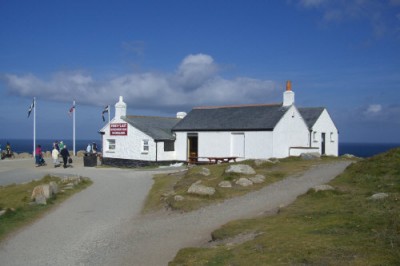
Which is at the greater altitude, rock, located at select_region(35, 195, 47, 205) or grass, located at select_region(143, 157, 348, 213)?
grass, located at select_region(143, 157, 348, 213)

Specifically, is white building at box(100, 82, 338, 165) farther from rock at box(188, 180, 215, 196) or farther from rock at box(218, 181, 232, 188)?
rock at box(188, 180, 215, 196)

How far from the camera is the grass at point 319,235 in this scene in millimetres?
8750

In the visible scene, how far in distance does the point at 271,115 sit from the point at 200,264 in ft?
91.1

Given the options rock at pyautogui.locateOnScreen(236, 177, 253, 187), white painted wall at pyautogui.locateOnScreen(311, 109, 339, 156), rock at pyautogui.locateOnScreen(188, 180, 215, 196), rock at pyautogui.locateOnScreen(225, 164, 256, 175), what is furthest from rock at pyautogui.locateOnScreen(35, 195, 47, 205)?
white painted wall at pyautogui.locateOnScreen(311, 109, 339, 156)

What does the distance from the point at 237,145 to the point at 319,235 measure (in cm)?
2622

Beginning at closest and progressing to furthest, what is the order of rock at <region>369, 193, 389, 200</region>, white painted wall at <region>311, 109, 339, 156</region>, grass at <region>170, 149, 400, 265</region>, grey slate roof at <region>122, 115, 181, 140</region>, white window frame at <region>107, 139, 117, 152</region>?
grass at <region>170, 149, 400, 265</region> < rock at <region>369, 193, 389, 200</region> < grey slate roof at <region>122, 115, 181, 140</region> < white painted wall at <region>311, 109, 339, 156</region> < white window frame at <region>107, 139, 117, 152</region>

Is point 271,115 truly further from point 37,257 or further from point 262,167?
point 37,257

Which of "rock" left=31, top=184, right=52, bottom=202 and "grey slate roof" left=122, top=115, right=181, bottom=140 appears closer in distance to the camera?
"rock" left=31, top=184, right=52, bottom=202

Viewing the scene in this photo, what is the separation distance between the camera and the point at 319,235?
1044cm

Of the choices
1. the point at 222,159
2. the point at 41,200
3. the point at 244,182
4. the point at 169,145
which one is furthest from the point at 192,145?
the point at 41,200

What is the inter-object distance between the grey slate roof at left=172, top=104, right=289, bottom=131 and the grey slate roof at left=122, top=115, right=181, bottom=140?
131 centimetres

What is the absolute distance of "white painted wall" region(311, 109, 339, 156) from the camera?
4200 centimetres

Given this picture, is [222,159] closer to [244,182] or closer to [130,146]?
[130,146]

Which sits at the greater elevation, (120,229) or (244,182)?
(244,182)
